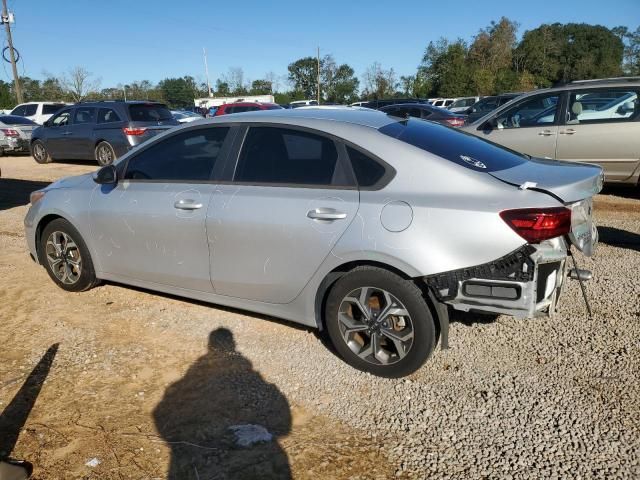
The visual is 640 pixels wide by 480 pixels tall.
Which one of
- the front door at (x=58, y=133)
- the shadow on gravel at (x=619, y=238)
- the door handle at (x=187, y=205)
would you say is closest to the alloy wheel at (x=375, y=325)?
the door handle at (x=187, y=205)

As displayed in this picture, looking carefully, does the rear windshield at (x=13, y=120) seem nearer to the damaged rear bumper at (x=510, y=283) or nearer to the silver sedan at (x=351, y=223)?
the silver sedan at (x=351, y=223)

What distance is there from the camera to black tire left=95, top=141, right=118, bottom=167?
41.7ft

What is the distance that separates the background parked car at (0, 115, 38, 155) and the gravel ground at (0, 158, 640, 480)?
14.5 m

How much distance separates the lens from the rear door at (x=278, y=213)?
3199mm

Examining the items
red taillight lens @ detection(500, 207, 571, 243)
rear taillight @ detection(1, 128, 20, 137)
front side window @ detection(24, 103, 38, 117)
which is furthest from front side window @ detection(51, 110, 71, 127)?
red taillight lens @ detection(500, 207, 571, 243)

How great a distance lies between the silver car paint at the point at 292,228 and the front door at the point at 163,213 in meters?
0.01

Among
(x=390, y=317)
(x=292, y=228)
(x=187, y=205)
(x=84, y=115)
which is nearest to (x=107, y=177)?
(x=187, y=205)

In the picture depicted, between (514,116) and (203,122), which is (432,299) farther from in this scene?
(514,116)

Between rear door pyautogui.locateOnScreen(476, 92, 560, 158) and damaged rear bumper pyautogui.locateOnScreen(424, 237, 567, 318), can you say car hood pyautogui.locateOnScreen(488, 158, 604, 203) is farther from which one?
rear door pyautogui.locateOnScreen(476, 92, 560, 158)

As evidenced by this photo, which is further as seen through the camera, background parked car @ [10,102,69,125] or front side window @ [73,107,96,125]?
background parked car @ [10,102,69,125]

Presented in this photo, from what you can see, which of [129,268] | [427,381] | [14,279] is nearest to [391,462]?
[427,381]

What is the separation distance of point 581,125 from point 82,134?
11.5 metres

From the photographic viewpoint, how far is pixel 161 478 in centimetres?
243

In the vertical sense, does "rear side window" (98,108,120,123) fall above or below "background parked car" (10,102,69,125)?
below
